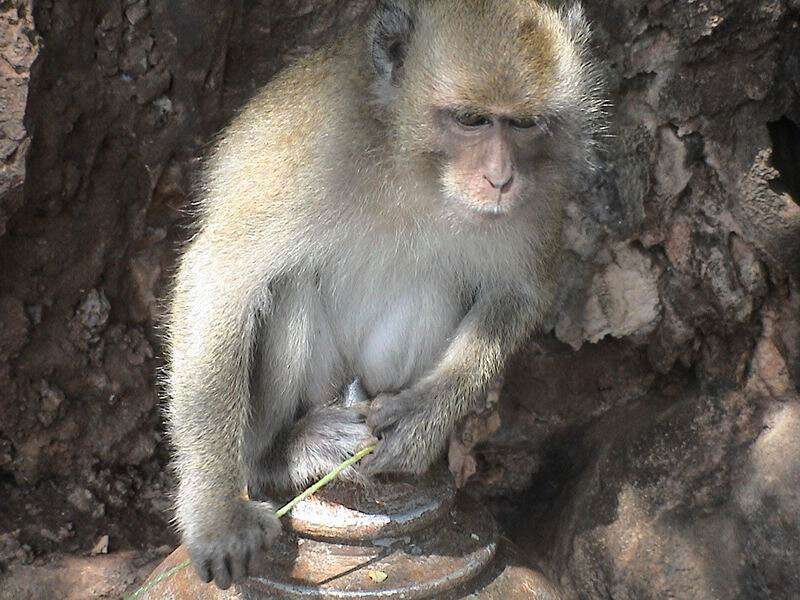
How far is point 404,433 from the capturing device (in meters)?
2.75

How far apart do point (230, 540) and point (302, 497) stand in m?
0.21

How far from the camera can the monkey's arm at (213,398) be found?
2637mm

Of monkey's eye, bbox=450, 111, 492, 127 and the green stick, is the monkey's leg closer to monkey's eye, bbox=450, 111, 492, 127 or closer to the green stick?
the green stick

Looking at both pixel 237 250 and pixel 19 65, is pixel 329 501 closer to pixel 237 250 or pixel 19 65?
pixel 237 250

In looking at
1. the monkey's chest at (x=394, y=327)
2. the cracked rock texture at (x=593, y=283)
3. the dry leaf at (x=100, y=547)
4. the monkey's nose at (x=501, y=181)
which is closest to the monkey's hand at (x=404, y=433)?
the monkey's chest at (x=394, y=327)

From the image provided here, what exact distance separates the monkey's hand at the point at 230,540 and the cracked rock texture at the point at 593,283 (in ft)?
3.59

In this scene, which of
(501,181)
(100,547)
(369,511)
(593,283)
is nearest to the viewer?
(501,181)

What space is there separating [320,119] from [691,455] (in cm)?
205

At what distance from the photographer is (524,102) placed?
2.40 m

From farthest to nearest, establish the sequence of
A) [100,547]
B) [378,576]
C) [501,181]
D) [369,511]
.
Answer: [100,547], [369,511], [378,576], [501,181]

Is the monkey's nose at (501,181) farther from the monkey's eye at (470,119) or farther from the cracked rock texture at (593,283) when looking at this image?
the cracked rock texture at (593,283)

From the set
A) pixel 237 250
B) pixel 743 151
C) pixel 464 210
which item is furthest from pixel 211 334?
pixel 743 151

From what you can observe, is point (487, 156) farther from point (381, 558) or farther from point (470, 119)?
point (381, 558)

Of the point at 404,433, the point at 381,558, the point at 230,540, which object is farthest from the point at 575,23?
the point at 230,540
